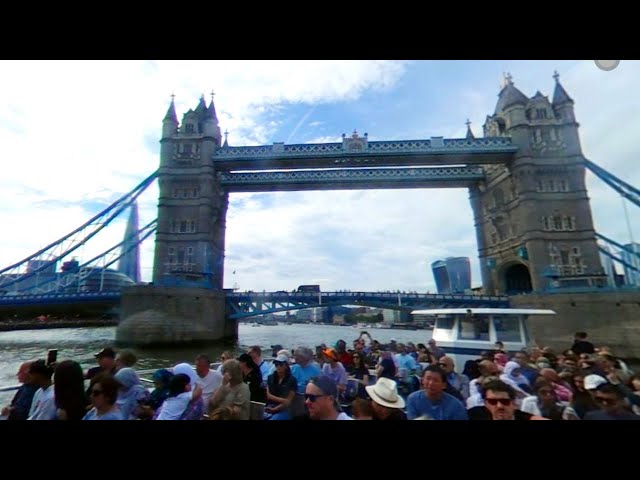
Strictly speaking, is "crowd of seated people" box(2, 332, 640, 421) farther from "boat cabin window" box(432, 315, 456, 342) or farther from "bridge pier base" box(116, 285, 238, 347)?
"bridge pier base" box(116, 285, 238, 347)

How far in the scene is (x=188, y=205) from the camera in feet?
123

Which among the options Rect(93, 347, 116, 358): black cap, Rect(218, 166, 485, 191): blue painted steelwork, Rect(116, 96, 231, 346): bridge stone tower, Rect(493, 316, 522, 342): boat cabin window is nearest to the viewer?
Rect(93, 347, 116, 358): black cap

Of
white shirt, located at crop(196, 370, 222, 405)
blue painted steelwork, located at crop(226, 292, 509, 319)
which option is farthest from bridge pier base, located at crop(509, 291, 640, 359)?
white shirt, located at crop(196, 370, 222, 405)

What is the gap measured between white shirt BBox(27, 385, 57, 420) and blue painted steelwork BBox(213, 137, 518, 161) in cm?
3658

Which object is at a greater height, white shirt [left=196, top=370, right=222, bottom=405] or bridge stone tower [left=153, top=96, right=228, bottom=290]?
bridge stone tower [left=153, top=96, right=228, bottom=290]

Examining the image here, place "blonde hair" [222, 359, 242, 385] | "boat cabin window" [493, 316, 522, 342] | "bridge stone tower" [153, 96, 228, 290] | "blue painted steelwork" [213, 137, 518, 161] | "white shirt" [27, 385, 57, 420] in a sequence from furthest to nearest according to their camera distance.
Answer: "blue painted steelwork" [213, 137, 518, 161] < "bridge stone tower" [153, 96, 228, 290] < "boat cabin window" [493, 316, 522, 342] < "blonde hair" [222, 359, 242, 385] < "white shirt" [27, 385, 57, 420]

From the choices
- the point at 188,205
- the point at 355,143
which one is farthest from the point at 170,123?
the point at 355,143

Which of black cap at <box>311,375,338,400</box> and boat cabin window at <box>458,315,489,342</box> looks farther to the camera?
boat cabin window at <box>458,315,489,342</box>

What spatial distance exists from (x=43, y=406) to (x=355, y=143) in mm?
38138

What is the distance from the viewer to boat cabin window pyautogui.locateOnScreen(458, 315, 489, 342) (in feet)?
28.9

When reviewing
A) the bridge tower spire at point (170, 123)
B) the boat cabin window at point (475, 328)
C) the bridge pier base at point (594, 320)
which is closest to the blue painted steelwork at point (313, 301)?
the bridge pier base at point (594, 320)
